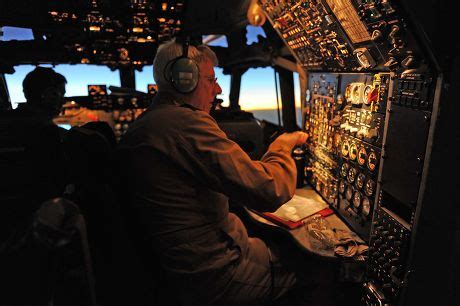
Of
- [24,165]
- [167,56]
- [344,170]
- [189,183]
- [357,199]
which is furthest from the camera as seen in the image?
[24,165]

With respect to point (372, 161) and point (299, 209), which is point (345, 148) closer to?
point (372, 161)

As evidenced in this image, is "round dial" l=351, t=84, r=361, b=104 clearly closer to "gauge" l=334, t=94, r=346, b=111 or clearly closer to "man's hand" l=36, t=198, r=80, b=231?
"gauge" l=334, t=94, r=346, b=111

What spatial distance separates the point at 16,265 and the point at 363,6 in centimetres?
120

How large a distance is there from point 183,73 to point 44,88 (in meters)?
1.75

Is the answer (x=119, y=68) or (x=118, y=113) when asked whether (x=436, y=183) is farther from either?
(x=119, y=68)

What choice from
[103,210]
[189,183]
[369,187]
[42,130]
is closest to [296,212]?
[369,187]

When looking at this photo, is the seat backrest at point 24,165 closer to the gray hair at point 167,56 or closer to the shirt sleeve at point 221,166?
the gray hair at point 167,56

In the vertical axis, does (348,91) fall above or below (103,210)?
above

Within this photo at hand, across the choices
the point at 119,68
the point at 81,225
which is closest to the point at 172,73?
the point at 81,225

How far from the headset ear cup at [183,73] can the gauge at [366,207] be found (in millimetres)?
846

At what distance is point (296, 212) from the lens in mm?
1520

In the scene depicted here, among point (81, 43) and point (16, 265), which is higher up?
point (81, 43)

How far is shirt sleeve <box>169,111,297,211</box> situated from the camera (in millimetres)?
983

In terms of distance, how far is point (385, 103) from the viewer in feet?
3.77
